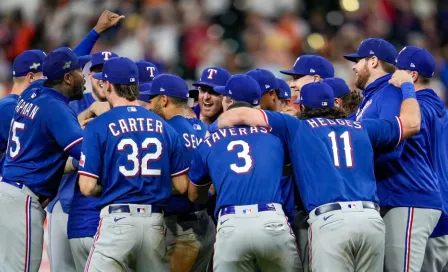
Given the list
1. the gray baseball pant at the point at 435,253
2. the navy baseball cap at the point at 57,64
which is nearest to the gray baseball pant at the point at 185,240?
the navy baseball cap at the point at 57,64

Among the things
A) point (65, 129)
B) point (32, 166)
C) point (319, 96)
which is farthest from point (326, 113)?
point (32, 166)

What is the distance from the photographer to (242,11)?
60.0ft

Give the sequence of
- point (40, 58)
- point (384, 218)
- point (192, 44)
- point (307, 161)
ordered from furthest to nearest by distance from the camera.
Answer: point (192, 44) < point (40, 58) < point (384, 218) < point (307, 161)

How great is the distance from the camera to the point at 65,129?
823 centimetres

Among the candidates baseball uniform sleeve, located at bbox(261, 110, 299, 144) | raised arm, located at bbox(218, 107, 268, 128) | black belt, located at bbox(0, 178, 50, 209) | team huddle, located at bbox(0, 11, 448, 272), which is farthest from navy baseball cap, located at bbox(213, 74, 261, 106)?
black belt, located at bbox(0, 178, 50, 209)

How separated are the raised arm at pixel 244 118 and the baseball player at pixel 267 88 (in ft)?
3.73

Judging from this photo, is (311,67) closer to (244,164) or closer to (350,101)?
(350,101)

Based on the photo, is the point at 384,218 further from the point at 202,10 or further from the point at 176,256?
the point at 202,10

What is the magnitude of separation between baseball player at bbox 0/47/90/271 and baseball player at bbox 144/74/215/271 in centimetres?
86

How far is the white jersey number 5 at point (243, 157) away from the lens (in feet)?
25.0

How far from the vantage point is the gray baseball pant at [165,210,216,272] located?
869cm

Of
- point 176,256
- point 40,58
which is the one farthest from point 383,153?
point 40,58

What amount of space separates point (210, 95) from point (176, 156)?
1.52 meters

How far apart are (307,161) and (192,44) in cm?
1022
